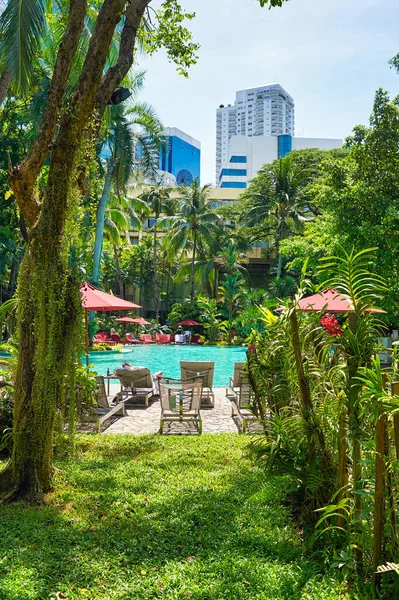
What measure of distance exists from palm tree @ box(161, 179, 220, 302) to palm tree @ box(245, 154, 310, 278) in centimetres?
247

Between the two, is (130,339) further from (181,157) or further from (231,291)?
(181,157)

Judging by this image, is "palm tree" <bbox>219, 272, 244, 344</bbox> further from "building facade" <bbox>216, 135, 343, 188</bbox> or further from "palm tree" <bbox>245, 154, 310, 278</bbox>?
"building facade" <bbox>216, 135, 343, 188</bbox>

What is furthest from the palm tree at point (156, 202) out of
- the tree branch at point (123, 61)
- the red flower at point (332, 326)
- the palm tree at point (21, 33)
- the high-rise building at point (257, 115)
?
the high-rise building at point (257, 115)

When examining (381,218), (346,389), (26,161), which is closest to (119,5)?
(26,161)

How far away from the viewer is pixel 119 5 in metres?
4.93

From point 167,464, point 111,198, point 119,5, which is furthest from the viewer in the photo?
point 111,198

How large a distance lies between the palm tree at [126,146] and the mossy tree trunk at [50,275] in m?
17.3

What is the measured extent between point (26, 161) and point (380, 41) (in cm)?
621

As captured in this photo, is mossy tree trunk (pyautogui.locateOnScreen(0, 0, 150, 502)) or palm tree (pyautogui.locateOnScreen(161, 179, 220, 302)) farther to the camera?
palm tree (pyautogui.locateOnScreen(161, 179, 220, 302))

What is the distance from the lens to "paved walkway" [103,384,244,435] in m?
8.23

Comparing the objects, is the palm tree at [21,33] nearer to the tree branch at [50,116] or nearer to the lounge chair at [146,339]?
the tree branch at [50,116]

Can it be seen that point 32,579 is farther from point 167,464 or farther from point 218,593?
point 167,464

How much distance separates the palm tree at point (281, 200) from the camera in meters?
29.5

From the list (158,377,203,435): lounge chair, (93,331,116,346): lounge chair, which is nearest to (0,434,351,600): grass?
(158,377,203,435): lounge chair
